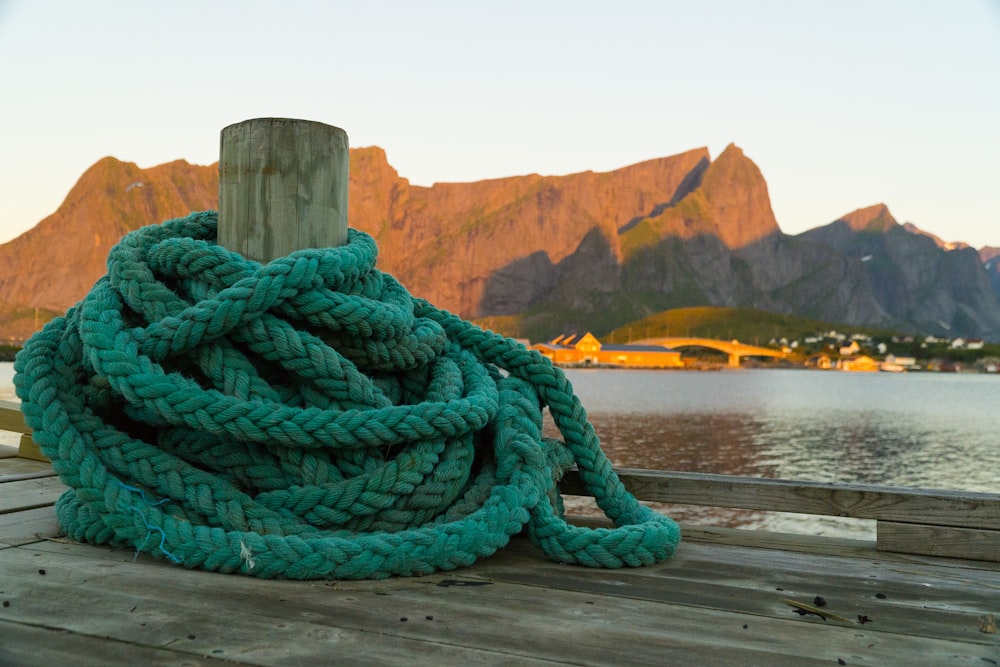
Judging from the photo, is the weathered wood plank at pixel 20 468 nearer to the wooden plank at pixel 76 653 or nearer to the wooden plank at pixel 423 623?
the wooden plank at pixel 423 623

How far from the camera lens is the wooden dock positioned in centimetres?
177

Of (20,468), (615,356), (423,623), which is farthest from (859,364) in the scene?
(423,623)

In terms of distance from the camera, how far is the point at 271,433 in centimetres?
245

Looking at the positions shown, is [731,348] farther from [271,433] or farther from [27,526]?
[271,433]

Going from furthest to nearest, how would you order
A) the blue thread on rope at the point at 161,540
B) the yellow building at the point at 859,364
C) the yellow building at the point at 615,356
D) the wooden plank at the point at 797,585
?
the yellow building at the point at 859,364 < the yellow building at the point at 615,356 < the blue thread on rope at the point at 161,540 < the wooden plank at the point at 797,585

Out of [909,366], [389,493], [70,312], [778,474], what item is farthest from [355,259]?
[909,366]

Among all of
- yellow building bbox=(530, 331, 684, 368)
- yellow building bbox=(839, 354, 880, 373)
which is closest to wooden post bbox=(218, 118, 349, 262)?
yellow building bbox=(530, 331, 684, 368)

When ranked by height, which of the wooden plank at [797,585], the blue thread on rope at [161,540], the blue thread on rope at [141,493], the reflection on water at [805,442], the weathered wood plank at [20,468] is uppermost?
the blue thread on rope at [141,493]

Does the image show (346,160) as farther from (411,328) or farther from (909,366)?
(909,366)

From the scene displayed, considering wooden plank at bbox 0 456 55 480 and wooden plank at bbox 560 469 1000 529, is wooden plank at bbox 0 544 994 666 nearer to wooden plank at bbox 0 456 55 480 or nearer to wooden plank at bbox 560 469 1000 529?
wooden plank at bbox 560 469 1000 529

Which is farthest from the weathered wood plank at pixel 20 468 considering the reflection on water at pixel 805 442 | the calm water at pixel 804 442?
the calm water at pixel 804 442

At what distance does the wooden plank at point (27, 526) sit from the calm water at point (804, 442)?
12.7 meters

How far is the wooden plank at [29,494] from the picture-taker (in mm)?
3352

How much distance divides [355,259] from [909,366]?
17072 cm
